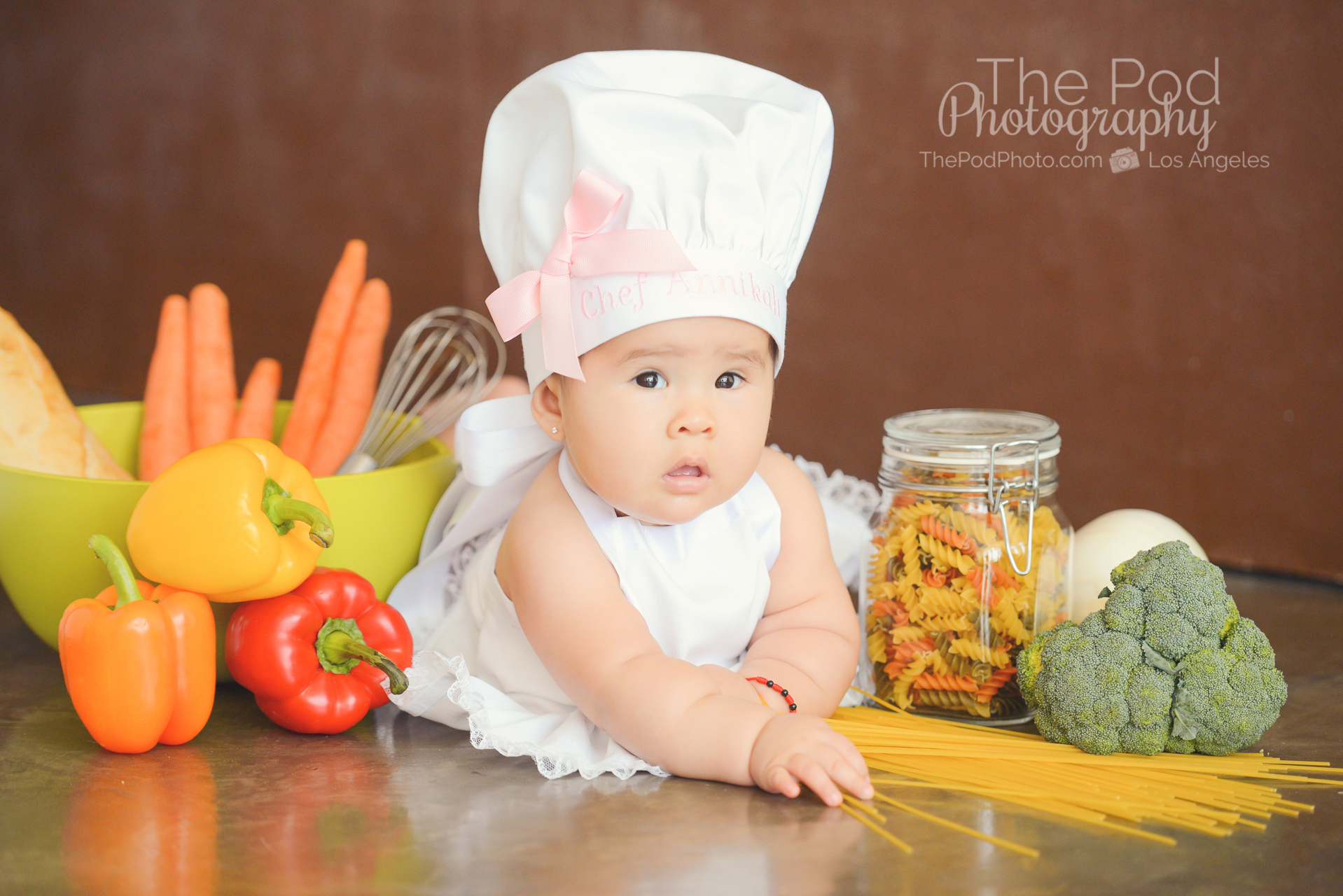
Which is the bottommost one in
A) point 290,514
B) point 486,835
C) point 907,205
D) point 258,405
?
point 486,835

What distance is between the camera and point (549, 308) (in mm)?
938

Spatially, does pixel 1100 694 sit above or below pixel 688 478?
below

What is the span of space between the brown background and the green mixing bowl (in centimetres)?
67

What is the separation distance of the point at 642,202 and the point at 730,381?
0.51 feet

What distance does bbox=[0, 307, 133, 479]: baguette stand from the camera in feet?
3.78

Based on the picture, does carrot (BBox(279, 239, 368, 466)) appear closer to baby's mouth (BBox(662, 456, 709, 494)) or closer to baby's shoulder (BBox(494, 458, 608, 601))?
baby's shoulder (BBox(494, 458, 608, 601))

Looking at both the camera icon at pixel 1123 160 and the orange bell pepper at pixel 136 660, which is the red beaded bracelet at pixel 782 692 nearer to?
the orange bell pepper at pixel 136 660

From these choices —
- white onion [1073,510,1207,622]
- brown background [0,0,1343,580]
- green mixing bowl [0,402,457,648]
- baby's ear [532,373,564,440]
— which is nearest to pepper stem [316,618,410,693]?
green mixing bowl [0,402,457,648]

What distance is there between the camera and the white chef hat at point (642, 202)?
0.92 metres

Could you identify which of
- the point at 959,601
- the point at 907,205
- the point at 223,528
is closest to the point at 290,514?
the point at 223,528

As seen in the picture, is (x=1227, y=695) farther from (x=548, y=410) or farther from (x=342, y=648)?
(x=342, y=648)

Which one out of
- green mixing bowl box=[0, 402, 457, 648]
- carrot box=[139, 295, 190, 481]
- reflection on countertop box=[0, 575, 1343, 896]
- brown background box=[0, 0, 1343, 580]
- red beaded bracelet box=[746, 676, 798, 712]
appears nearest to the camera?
reflection on countertop box=[0, 575, 1343, 896]

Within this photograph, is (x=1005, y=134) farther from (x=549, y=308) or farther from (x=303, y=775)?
(x=303, y=775)

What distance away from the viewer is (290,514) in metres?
1.01
